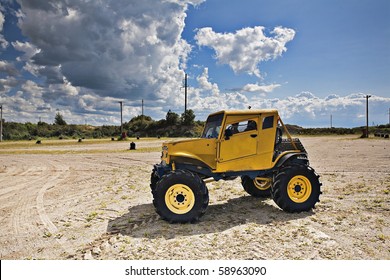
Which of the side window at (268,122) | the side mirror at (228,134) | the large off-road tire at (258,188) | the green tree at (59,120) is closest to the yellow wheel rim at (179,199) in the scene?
the side mirror at (228,134)

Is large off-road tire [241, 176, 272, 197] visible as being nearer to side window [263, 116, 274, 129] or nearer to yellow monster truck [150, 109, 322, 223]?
yellow monster truck [150, 109, 322, 223]

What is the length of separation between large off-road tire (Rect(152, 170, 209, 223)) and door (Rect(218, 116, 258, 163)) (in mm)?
1042

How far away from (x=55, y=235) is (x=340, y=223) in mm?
6308

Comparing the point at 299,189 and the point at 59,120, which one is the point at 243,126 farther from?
the point at 59,120

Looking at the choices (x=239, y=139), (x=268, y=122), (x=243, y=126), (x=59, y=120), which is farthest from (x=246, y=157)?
(x=59, y=120)

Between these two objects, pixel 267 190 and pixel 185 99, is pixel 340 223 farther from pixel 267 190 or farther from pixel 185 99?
pixel 185 99

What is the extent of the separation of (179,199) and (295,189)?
3041 millimetres

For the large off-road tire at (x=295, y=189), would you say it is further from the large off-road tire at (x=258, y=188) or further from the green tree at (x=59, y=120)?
the green tree at (x=59, y=120)

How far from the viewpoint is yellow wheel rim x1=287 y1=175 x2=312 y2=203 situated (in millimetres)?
7406

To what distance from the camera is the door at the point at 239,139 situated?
721 cm

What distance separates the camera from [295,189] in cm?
748

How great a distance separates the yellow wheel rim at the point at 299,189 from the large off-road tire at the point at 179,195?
2.33 meters

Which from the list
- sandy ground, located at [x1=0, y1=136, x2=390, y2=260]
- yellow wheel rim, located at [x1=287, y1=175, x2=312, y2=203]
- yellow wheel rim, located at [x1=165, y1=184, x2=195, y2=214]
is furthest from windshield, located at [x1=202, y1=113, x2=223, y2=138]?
yellow wheel rim, located at [x1=287, y1=175, x2=312, y2=203]

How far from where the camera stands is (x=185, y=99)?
60312 mm
